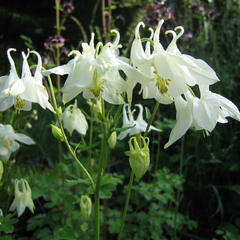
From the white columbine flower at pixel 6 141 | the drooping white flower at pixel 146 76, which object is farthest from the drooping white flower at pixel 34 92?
the white columbine flower at pixel 6 141

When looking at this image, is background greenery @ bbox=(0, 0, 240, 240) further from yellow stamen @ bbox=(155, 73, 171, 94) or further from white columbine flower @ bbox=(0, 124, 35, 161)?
yellow stamen @ bbox=(155, 73, 171, 94)

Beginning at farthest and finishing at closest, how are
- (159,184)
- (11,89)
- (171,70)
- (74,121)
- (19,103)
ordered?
(159,184) → (74,121) → (19,103) → (11,89) → (171,70)

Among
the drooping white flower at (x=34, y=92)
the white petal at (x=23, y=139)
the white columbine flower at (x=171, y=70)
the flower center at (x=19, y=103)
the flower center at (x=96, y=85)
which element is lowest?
the white petal at (x=23, y=139)

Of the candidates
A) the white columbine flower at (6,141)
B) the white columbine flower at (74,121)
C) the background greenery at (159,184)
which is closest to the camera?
the white columbine flower at (6,141)

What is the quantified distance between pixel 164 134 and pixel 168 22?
114cm

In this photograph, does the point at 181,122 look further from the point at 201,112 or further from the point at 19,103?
the point at 19,103

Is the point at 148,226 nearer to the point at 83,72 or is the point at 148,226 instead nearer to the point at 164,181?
the point at 164,181

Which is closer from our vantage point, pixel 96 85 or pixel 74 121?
pixel 96 85

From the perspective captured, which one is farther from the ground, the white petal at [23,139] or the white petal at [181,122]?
the white petal at [181,122]

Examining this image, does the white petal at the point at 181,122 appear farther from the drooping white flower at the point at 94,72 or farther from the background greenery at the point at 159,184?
the background greenery at the point at 159,184

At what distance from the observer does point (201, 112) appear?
3.27 feet

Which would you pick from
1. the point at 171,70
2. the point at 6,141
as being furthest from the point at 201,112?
the point at 6,141

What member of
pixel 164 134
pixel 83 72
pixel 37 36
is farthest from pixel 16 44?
pixel 83 72

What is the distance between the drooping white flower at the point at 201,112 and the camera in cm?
98
